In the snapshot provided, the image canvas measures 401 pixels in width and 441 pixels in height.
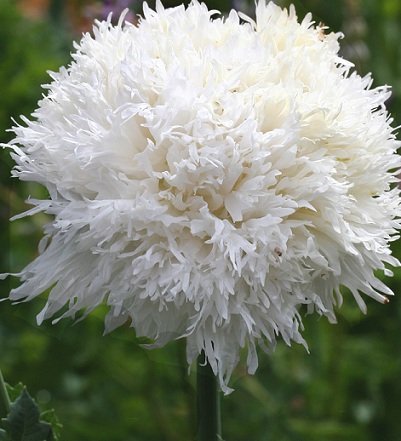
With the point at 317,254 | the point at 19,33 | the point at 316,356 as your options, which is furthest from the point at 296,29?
the point at 19,33

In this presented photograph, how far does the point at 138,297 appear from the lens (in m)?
0.58

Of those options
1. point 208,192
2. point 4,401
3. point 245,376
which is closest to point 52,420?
point 4,401

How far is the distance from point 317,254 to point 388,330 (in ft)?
2.70

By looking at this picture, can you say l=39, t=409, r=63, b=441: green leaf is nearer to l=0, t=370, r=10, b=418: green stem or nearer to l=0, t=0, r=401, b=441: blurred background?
l=0, t=370, r=10, b=418: green stem

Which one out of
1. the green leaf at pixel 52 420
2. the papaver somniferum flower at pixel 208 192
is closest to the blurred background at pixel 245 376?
the green leaf at pixel 52 420

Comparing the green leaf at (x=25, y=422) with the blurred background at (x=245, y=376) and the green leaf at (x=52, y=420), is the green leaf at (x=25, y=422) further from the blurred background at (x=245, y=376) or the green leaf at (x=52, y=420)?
the blurred background at (x=245, y=376)

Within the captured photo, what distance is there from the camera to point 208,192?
0.60 meters

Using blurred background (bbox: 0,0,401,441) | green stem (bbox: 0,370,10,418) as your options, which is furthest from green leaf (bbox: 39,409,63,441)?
blurred background (bbox: 0,0,401,441)

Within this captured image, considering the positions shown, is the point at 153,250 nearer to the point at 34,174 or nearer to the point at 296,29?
the point at 34,174

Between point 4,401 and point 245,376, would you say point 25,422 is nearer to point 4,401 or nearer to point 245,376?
point 4,401

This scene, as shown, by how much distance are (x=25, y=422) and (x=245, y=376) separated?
0.61m

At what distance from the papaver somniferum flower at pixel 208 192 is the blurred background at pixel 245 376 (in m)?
0.48

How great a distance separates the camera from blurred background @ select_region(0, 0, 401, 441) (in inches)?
46.5

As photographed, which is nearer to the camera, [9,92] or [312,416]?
[312,416]
